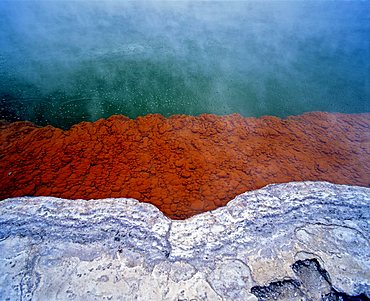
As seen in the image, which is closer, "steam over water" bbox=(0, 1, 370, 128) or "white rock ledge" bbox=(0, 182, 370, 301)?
"white rock ledge" bbox=(0, 182, 370, 301)

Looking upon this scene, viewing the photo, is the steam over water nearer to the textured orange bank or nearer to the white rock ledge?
the textured orange bank

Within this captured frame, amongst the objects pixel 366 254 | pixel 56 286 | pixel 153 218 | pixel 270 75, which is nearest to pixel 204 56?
pixel 270 75

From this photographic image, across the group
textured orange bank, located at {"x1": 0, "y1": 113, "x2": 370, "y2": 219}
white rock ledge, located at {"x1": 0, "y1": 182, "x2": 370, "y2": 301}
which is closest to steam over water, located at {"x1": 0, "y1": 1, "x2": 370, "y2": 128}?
textured orange bank, located at {"x1": 0, "y1": 113, "x2": 370, "y2": 219}

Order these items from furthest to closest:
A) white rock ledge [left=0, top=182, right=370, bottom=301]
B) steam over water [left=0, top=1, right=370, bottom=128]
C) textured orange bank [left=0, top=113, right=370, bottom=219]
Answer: steam over water [left=0, top=1, right=370, bottom=128]
textured orange bank [left=0, top=113, right=370, bottom=219]
white rock ledge [left=0, top=182, right=370, bottom=301]

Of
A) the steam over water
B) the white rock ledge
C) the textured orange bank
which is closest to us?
the white rock ledge

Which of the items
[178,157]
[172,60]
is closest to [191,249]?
[178,157]

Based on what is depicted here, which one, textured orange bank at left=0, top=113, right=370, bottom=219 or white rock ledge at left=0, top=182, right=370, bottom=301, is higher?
white rock ledge at left=0, top=182, right=370, bottom=301

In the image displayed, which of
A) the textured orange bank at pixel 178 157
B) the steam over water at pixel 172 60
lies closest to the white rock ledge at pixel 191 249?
the textured orange bank at pixel 178 157
